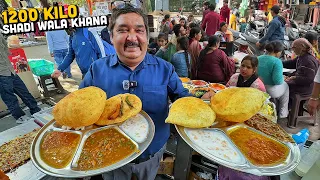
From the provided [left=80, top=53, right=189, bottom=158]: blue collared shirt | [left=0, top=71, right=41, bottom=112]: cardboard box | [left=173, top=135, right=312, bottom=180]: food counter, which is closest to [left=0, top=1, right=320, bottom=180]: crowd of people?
[left=80, top=53, right=189, bottom=158]: blue collared shirt

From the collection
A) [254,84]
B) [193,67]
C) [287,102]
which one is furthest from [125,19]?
[287,102]

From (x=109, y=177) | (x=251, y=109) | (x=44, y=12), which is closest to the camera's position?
(x=251, y=109)

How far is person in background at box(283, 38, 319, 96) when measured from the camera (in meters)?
3.96

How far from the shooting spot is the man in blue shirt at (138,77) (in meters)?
1.50

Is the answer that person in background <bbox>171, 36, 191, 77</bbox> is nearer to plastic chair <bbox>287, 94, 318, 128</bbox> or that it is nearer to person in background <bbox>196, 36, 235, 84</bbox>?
person in background <bbox>196, 36, 235, 84</bbox>

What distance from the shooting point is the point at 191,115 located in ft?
4.58

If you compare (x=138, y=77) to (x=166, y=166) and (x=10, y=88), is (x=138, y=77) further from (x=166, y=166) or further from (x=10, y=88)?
(x=10, y=88)

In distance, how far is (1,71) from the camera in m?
3.96

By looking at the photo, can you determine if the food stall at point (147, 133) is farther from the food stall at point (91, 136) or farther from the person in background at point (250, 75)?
the person in background at point (250, 75)

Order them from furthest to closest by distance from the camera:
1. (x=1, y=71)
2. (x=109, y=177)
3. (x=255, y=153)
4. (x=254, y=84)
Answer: (x=1, y=71)
(x=254, y=84)
(x=109, y=177)
(x=255, y=153)

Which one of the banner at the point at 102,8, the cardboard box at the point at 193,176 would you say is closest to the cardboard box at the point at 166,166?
the cardboard box at the point at 193,176

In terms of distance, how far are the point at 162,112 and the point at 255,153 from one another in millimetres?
721

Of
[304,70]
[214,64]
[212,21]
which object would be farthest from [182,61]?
[212,21]

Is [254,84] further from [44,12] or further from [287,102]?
[44,12]
